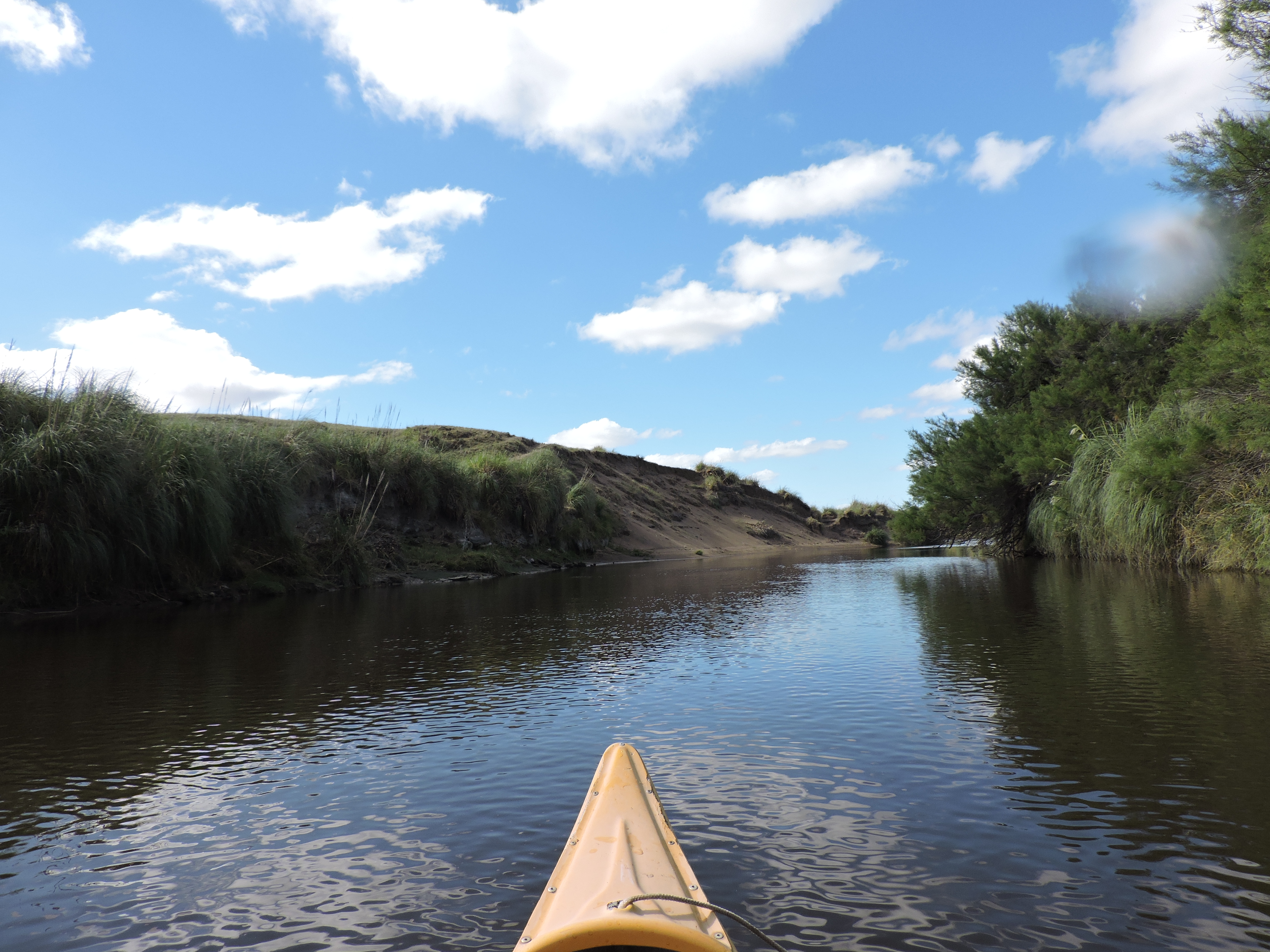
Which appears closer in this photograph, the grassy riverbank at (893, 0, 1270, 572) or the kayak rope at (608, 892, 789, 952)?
the kayak rope at (608, 892, 789, 952)

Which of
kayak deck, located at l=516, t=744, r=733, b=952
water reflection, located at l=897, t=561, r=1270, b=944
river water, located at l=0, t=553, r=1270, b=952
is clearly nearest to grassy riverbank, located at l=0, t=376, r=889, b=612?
river water, located at l=0, t=553, r=1270, b=952

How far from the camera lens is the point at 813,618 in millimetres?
12609

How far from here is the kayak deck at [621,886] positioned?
8.70ft

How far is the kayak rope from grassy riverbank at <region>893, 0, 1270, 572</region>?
14811mm

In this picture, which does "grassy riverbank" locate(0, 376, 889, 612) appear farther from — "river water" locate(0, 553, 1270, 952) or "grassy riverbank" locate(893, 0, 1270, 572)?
"grassy riverbank" locate(893, 0, 1270, 572)

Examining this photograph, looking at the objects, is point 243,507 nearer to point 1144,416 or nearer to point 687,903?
point 687,903

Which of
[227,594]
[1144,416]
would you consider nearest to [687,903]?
[227,594]

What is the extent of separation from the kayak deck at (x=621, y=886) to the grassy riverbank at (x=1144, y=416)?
1449cm

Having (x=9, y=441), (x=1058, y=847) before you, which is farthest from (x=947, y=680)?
(x=9, y=441)

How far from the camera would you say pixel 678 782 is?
15.7 ft

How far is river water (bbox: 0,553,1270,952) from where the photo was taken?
3164 millimetres

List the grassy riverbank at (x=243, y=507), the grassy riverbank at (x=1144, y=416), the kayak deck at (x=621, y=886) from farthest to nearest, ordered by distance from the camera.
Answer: the grassy riverbank at (x=1144, y=416) → the grassy riverbank at (x=243, y=507) → the kayak deck at (x=621, y=886)

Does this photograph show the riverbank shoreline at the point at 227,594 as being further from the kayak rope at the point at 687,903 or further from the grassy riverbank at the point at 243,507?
the kayak rope at the point at 687,903

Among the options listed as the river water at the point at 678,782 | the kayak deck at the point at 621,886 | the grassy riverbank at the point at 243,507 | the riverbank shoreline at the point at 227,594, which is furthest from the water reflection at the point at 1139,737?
the grassy riverbank at the point at 243,507
